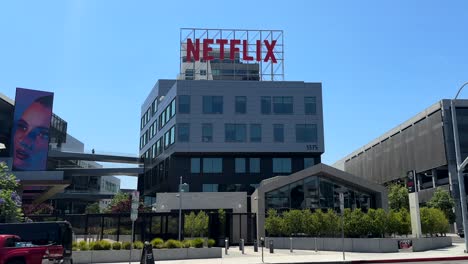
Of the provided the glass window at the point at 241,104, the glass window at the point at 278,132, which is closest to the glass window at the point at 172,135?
the glass window at the point at 241,104

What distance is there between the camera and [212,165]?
64562 mm

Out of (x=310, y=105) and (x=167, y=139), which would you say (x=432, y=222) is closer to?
(x=310, y=105)

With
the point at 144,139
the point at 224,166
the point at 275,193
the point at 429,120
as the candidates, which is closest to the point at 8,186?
the point at 275,193

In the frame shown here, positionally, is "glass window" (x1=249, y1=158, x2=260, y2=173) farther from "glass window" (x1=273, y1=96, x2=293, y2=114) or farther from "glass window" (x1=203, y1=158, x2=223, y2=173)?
"glass window" (x1=273, y1=96, x2=293, y2=114)

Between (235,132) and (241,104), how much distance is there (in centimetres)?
426

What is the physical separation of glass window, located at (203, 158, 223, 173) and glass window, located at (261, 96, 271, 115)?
9.56 metres

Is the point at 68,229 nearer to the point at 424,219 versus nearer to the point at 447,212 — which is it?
the point at 424,219

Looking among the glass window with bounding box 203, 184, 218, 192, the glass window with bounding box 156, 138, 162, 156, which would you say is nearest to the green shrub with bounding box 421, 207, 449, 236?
the glass window with bounding box 203, 184, 218, 192

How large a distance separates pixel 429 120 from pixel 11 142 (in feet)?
229

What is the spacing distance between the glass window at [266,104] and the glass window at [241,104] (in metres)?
2.59

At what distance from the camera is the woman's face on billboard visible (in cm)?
6606

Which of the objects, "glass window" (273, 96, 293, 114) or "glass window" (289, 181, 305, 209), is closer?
"glass window" (289, 181, 305, 209)

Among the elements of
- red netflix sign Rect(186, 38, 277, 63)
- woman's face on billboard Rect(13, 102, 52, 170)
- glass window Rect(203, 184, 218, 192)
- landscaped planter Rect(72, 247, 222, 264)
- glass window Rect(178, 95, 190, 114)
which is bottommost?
landscaped planter Rect(72, 247, 222, 264)

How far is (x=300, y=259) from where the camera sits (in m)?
26.6
